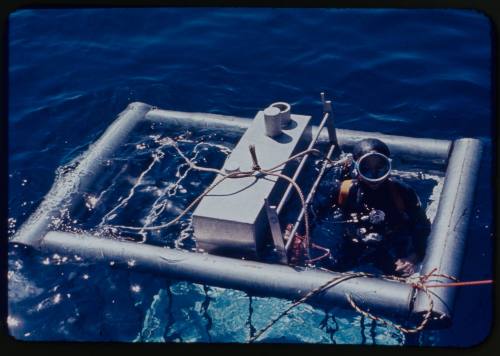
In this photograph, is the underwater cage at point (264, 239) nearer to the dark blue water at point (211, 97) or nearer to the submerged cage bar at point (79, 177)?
the submerged cage bar at point (79, 177)

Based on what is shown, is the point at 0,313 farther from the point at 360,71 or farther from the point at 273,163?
the point at 360,71

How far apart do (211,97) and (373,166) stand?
381 cm

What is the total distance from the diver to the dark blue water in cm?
58

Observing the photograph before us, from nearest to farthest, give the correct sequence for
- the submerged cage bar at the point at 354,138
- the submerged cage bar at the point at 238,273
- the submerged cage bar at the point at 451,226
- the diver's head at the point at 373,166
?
the submerged cage bar at the point at 451,226
the submerged cage bar at the point at 238,273
the diver's head at the point at 373,166
the submerged cage bar at the point at 354,138

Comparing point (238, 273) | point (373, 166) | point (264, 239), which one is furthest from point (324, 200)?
point (238, 273)

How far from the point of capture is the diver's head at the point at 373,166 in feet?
14.9

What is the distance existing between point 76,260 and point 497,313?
11.8 feet

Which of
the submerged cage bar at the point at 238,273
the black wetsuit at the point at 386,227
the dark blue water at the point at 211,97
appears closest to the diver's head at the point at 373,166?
the black wetsuit at the point at 386,227

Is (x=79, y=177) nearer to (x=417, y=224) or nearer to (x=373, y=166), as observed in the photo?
(x=373, y=166)

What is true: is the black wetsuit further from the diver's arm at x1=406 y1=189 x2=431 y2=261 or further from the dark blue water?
the dark blue water

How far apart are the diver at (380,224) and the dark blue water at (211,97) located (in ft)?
1.90

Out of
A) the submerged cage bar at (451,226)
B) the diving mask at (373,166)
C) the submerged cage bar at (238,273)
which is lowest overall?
the submerged cage bar at (238,273)

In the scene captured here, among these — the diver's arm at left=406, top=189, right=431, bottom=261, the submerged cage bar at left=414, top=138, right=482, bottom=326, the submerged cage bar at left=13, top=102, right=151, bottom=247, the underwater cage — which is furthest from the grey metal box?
the submerged cage bar at left=13, top=102, right=151, bottom=247

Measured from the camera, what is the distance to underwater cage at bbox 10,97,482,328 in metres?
4.14
